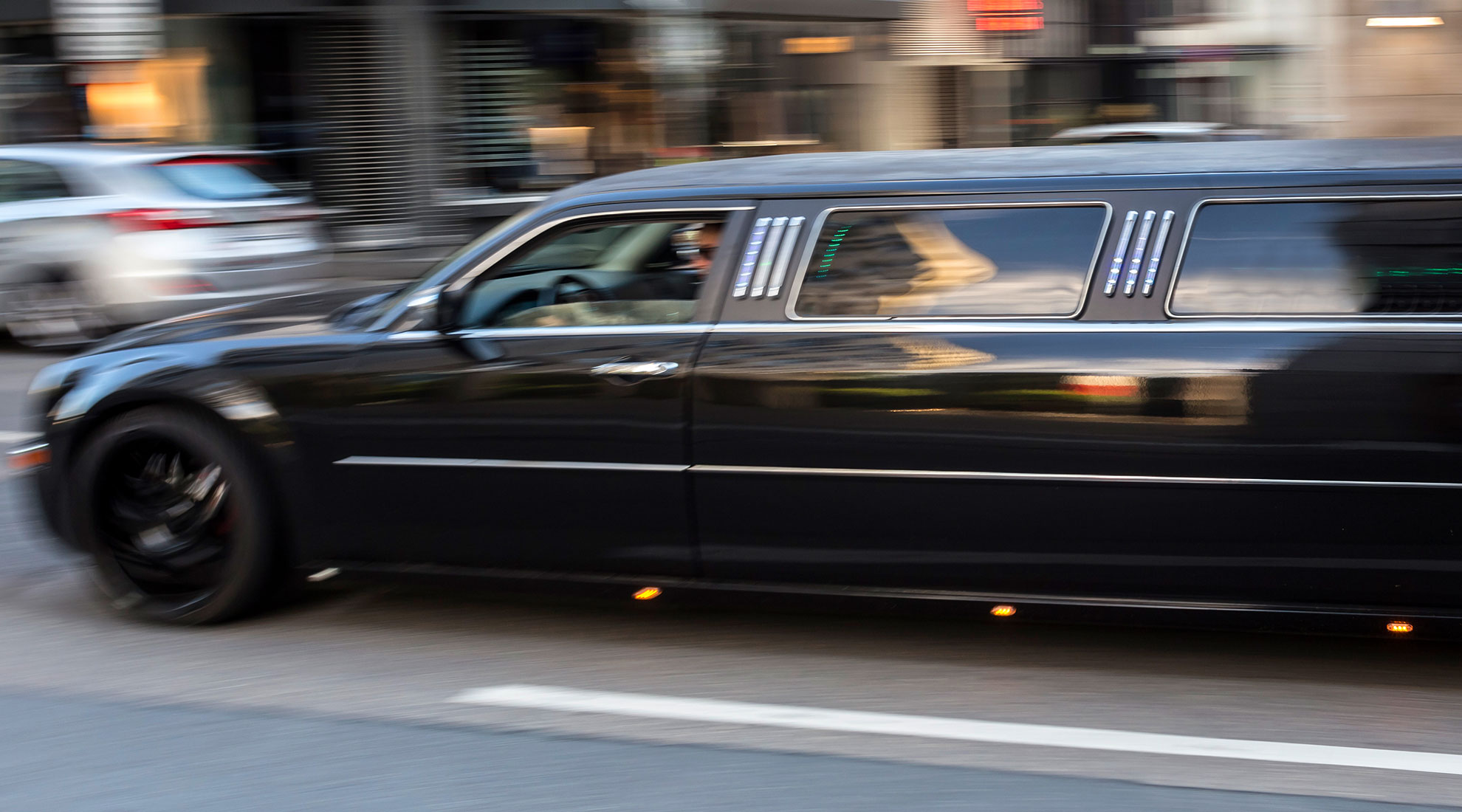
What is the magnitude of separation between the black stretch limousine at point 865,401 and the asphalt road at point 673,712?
0.25m

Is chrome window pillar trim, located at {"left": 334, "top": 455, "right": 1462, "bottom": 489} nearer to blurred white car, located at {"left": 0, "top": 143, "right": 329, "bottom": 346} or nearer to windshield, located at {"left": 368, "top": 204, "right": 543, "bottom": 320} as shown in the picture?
windshield, located at {"left": 368, "top": 204, "right": 543, "bottom": 320}

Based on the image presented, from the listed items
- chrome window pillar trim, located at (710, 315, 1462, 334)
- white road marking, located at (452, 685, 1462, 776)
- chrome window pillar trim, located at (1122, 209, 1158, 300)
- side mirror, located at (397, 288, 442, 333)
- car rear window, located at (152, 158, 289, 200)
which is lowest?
white road marking, located at (452, 685, 1462, 776)

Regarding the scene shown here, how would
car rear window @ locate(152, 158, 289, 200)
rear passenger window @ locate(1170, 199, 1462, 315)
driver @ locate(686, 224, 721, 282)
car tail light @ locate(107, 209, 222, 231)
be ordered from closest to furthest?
rear passenger window @ locate(1170, 199, 1462, 315), driver @ locate(686, 224, 721, 282), car tail light @ locate(107, 209, 222, 231), car rear window @ locate(152, 158, 289, 200)

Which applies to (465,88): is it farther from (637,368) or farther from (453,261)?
(637,368)

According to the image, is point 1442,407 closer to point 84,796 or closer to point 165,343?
point 84,796

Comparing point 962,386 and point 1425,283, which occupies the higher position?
point 1425,283

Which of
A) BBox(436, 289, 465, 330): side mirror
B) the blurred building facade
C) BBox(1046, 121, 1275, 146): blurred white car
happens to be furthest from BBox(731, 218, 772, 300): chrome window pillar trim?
the blurred building facade

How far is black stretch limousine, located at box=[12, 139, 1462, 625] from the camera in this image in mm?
3473

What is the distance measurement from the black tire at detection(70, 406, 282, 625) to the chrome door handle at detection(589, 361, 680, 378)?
1.14 metres

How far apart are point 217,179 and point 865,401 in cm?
750

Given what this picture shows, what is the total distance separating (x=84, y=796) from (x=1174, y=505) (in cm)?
264

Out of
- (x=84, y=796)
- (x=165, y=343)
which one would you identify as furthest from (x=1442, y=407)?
(x=165, y=343)

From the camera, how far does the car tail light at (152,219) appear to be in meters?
9.54

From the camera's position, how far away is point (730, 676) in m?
3.92
